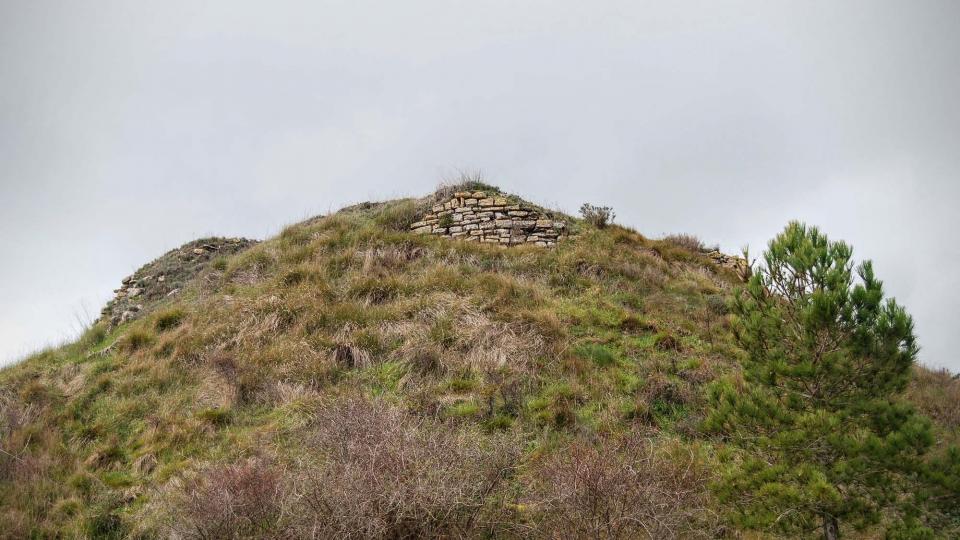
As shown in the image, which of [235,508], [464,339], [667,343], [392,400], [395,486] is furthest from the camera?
[667,343]

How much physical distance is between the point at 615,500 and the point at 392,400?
365 cm

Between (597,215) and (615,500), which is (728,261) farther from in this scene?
→ (615,500)

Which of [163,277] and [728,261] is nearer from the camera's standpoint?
[163,277]

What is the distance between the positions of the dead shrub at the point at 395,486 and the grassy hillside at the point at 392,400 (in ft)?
0.07

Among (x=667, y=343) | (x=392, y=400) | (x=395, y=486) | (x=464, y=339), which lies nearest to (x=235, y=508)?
(x=395, y=486)

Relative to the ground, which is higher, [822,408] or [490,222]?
[490,222]

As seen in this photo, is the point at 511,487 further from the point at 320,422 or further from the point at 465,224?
the point at 465,224

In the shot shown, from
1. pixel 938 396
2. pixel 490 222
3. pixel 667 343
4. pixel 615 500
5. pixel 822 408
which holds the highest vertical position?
pixel 490 222

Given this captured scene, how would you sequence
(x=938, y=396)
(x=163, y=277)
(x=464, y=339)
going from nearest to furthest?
(x=464, y=339) < (x=938, y=396) < (x=163, y=277)

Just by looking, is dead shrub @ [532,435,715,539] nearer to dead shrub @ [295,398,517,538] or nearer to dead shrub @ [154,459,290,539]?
dead shrub @ [295,398,517,538]

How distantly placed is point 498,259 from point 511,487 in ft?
24.6

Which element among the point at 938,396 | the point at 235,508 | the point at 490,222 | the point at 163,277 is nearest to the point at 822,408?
the point at 235,508

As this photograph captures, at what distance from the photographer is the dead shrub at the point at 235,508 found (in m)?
4.05

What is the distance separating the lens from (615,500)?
3.87 meters
